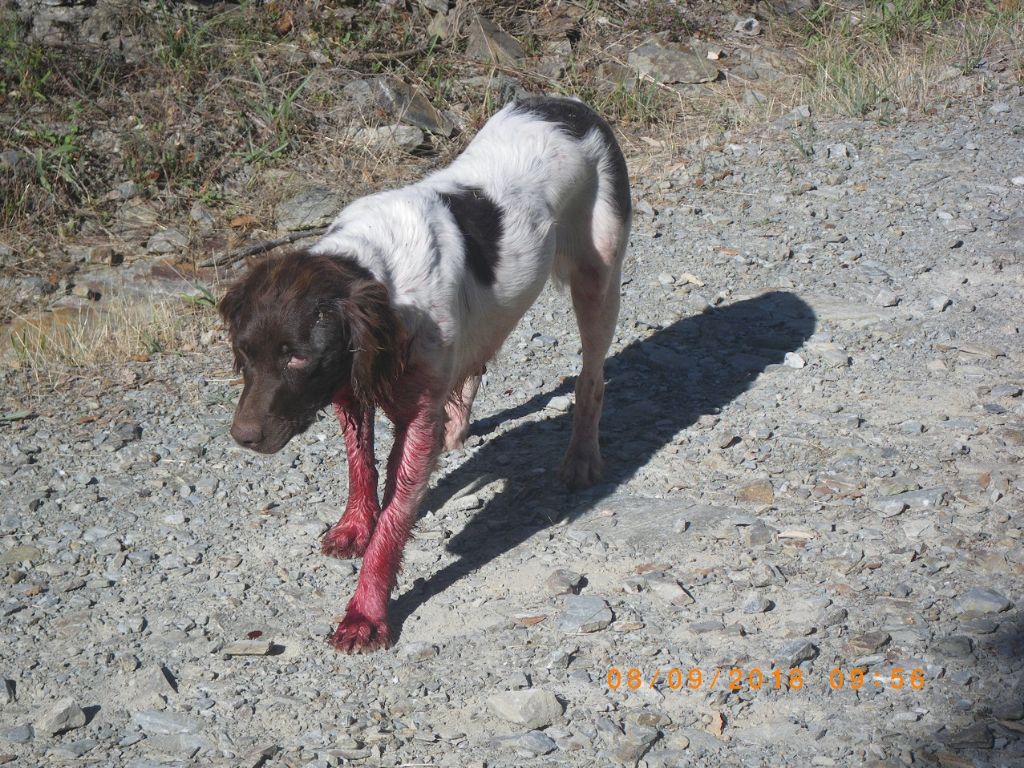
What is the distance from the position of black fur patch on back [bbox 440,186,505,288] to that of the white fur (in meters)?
0.03

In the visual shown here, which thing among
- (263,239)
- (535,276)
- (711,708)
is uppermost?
(535,276)

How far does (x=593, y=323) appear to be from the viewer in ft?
16.4

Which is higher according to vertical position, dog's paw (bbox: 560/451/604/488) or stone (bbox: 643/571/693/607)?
stone (bbox: 643/571/693/607)

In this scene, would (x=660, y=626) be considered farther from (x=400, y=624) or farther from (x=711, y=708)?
(x=400, y=624)

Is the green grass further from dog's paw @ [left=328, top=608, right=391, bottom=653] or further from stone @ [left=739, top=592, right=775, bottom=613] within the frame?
dog's paw @ [left=328, top=608, right=391, bottom=653]

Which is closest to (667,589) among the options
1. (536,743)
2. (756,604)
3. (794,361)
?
(756,604)

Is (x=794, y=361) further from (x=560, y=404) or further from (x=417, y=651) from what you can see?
(x=417, y=651)

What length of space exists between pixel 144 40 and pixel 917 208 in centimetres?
620

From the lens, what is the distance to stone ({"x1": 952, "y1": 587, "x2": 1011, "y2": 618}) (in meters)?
3.55

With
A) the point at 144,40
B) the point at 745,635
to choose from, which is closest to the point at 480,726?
the point at 745,635

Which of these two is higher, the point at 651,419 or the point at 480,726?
the point at 480,726

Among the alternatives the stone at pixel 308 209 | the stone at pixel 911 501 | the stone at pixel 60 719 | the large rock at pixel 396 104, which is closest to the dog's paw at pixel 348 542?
the stone at pixel 60 719

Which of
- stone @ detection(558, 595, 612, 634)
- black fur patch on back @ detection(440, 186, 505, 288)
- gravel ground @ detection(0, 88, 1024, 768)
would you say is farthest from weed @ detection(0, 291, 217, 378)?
stone @ detection(558, 595, 612, 634)

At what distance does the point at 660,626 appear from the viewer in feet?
12.2
